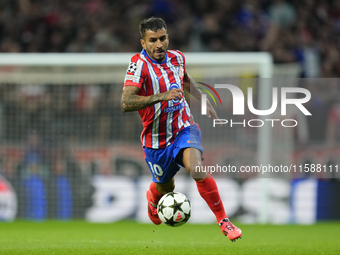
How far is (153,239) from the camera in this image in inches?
276

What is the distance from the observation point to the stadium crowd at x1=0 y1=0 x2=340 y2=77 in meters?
12.5

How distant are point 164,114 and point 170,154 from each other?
426mm

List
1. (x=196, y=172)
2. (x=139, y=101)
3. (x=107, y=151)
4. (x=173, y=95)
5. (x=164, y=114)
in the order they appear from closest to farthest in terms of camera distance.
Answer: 1. (x=173, y=95)
2. (x=139, y=101)
3. (x=196, y=172)
4. (x=164, y=114)
5. (x=107, y=151)

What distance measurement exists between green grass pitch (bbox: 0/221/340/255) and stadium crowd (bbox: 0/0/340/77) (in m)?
4.48

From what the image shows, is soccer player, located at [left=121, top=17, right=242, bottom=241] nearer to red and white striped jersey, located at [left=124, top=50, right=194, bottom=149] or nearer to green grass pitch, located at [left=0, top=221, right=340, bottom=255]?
red and white striped jersey, located at [left=124, top=50, right=194, bottom=149]

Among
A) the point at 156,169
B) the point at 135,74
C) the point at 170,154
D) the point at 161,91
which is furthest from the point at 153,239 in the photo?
the point at 135,74

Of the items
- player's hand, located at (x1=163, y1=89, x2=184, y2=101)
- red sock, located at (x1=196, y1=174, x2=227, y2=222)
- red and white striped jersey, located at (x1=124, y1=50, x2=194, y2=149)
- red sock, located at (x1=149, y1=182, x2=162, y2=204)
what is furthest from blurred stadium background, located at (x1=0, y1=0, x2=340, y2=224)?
player's hand, located at (x1=163, y1=89, x2=184, y2=101)

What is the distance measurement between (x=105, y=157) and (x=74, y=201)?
3.30ft

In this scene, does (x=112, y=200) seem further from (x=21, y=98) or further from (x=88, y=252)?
(x=88, y=252)

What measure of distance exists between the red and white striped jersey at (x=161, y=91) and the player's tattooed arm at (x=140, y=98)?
208 mm

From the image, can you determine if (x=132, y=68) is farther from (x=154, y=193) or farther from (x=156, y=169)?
(x=154, y=193)

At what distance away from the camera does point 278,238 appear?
7148 mm

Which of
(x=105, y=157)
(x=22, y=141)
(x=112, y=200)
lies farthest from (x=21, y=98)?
(x=112, y=200)

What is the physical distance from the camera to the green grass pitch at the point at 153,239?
5.55 meters
